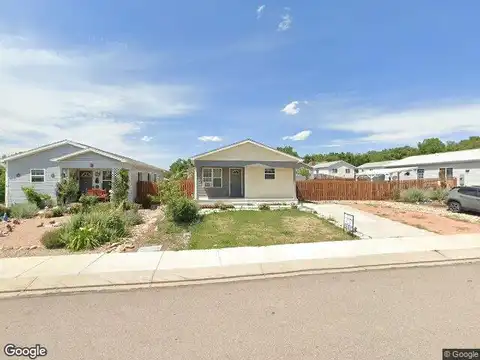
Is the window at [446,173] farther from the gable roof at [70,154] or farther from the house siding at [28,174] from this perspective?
the house siding at [28,174]

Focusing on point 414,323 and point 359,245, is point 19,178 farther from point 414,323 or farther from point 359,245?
point 414,323

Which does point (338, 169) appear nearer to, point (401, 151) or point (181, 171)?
point (401, 151)

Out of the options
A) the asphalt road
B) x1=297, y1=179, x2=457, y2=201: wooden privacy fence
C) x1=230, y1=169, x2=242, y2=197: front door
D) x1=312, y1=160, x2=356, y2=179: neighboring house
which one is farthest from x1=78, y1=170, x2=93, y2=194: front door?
x1=312, y1=160, x2=356, y2=179: neighboring house

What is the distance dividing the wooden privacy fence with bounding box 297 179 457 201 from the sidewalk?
14.8m

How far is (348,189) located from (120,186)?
17228mm

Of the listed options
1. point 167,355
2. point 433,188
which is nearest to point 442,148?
point 433,188

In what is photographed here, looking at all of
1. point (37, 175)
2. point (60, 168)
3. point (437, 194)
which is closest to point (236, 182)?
point (60, 168)

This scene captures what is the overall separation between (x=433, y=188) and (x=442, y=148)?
51.3 metres

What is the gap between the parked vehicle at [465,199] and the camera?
14.8 meters

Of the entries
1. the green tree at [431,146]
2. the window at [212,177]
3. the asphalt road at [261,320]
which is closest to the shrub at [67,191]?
the window at [212,177]

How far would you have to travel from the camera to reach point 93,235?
354 inches

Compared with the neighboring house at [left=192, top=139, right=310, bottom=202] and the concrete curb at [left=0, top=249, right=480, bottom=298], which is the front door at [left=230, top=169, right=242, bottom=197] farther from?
the concrete curb at [left=0, top=249, right=480, bottom=298]

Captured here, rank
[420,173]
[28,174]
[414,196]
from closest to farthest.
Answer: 1. [28,174]
2. [414,196]
3. [420,173]

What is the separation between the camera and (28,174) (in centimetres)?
1991
